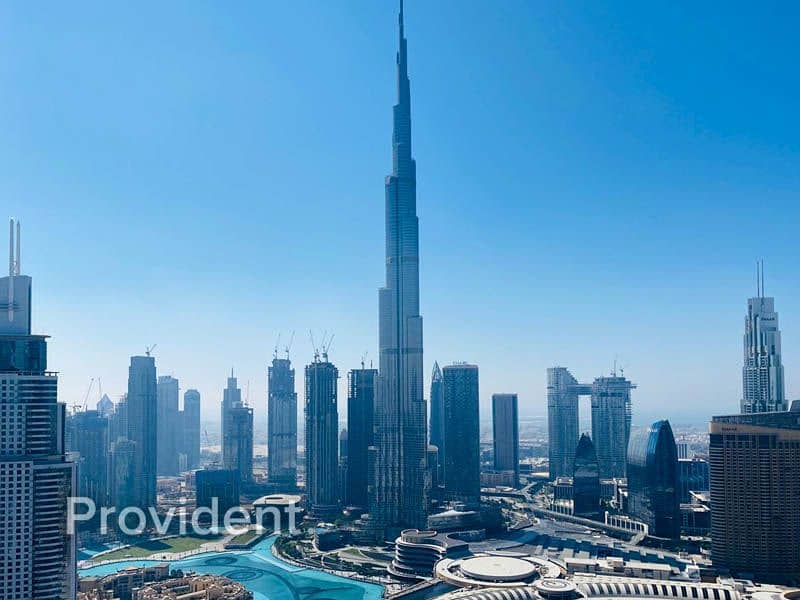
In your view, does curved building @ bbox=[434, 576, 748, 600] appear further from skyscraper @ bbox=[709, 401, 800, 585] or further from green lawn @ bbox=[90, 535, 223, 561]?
green lawn @ bbox=[90, 535, 223, 561]

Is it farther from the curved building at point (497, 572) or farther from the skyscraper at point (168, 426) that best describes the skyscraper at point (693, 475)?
the skyscraper at point (168, 426)

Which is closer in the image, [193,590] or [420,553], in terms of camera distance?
[193,590]

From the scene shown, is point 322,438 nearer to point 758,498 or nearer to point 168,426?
point 758,498

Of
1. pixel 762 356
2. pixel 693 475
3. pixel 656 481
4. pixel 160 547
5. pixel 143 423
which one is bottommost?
pixel 160 547

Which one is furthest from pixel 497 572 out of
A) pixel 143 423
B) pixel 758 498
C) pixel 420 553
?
pixel 143 423

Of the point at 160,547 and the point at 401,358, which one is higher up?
the point at 401,358

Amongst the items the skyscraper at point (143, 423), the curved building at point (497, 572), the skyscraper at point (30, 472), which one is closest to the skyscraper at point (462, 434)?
the skyscraper at point (143, 423)

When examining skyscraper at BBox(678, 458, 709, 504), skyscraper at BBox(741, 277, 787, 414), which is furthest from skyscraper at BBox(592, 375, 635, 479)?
skyscraper at BBox(741, 277, 787, 414)
